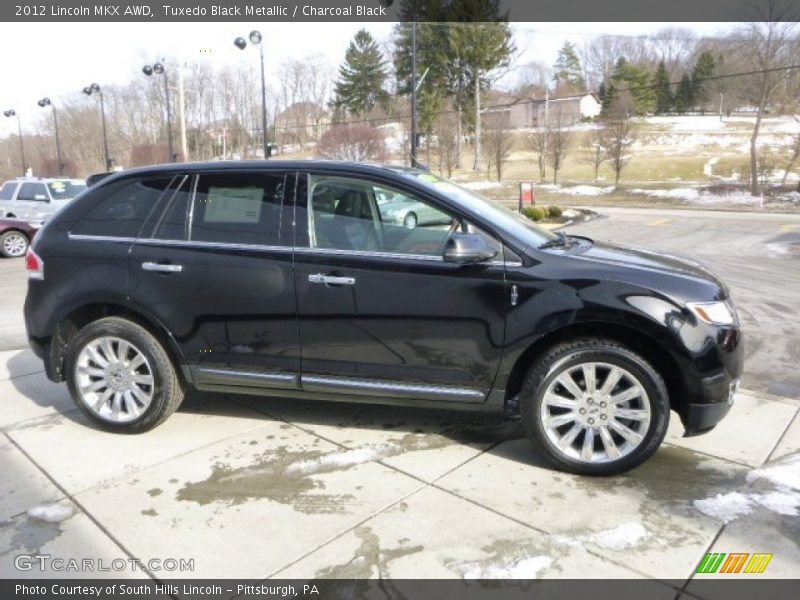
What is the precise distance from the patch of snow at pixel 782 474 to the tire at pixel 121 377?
136 inches

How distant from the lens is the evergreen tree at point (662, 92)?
7669 centimetres

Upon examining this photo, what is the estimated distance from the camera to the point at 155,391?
4.05m

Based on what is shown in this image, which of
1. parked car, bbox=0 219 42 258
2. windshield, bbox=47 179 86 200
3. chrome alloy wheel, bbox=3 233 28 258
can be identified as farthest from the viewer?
windshield, bbox=47 179 86 200

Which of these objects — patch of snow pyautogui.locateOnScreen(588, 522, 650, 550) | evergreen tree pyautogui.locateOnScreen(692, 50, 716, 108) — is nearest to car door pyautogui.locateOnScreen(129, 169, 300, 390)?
patch of snow pyautogui.locateOnScreen(588, 522, 650, 550)

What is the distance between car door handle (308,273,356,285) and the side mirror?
57 cm

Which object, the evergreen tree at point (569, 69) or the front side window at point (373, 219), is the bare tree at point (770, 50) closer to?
the front side window at point (373, 219)

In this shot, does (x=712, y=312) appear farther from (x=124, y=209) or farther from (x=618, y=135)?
(x=618, y=135)

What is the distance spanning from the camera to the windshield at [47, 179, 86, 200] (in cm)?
1477

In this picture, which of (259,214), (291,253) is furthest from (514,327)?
(259,214)

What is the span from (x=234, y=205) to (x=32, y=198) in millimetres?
12769

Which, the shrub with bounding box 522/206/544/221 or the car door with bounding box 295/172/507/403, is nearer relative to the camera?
the car door with bounding box 295/172/507/403

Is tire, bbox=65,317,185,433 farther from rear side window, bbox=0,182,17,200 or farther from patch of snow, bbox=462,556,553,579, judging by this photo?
rear side window, bbox=0,182,17,200

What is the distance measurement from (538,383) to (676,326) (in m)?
0.76

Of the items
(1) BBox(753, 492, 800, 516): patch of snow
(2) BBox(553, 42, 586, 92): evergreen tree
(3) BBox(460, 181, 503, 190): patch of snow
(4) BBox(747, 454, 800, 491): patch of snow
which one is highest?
(2) BBox(553, 42, 586, 92): evergreen tree
